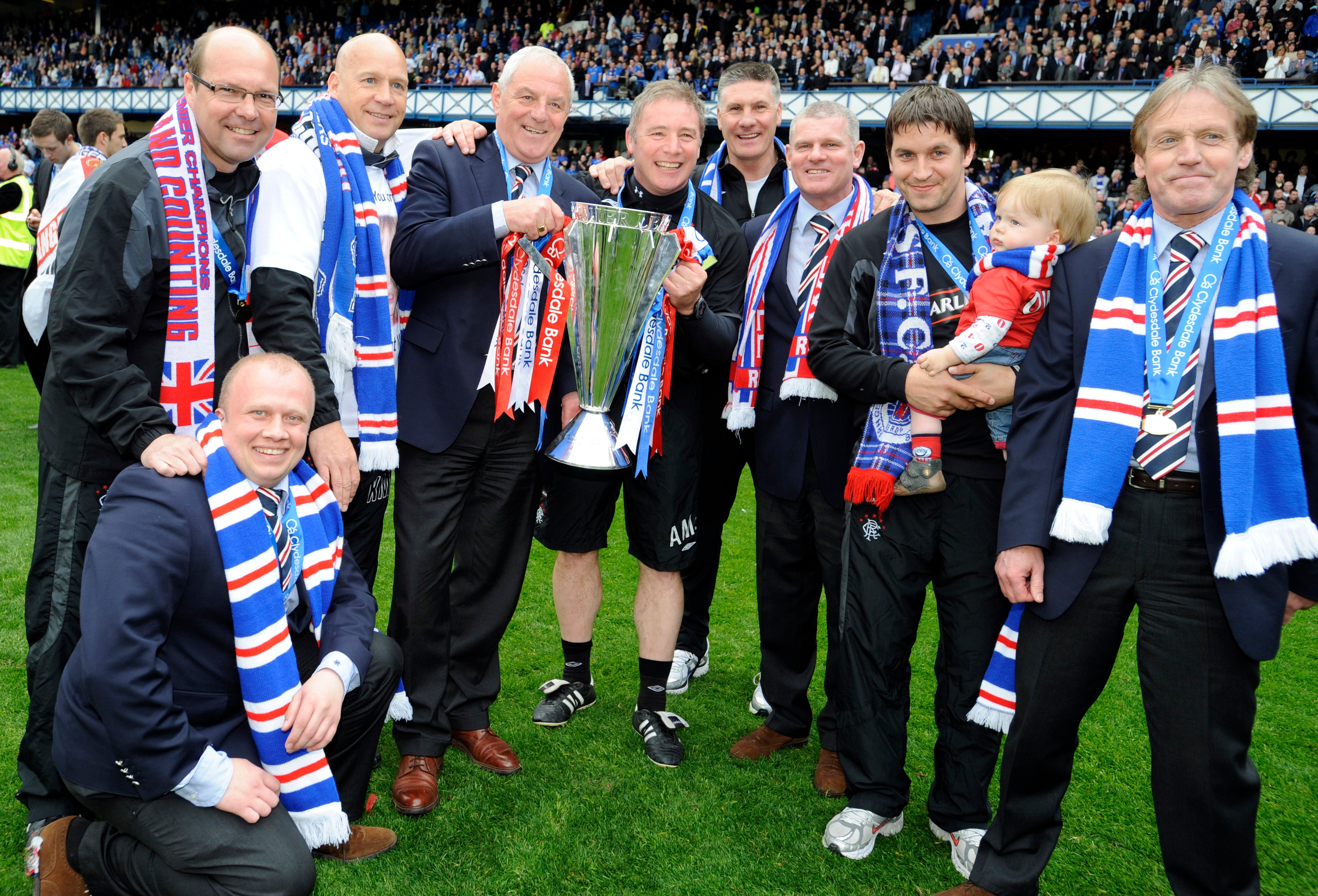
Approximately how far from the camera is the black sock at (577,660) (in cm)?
364

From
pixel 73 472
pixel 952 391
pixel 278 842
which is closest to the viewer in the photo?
pixel 278 842

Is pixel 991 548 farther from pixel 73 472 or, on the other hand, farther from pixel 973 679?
pixel 73 472

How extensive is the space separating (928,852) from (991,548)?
954mm

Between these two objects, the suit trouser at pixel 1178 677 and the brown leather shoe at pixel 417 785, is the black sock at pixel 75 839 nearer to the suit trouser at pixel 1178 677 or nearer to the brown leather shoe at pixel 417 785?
the brown leather shoe at pixel 417 785

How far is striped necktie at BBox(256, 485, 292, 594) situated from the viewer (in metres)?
2.27

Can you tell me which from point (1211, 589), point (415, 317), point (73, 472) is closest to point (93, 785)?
point (73, 472)

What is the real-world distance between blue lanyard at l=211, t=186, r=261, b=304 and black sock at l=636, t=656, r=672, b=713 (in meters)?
1.84

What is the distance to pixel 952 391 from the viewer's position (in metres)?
2.57

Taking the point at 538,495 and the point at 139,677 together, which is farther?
the point at 538,495

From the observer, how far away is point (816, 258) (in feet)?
10.5

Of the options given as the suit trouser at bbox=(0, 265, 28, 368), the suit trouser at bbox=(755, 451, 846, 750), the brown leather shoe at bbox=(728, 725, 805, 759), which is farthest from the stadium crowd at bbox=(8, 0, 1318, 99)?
the brown leather shoe at bbox=(728, 725, 805, 759)

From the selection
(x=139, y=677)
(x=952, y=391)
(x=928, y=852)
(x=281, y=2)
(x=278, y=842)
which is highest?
(x=281, y=2)

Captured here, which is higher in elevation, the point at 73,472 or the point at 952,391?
the point at 952,391

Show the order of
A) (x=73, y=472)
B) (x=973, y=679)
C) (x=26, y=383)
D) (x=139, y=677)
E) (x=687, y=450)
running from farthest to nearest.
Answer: (x=26, y=383), (x=687, y=450), (x=973, y=679), (x=73, y=472), (x=139, y=677)
